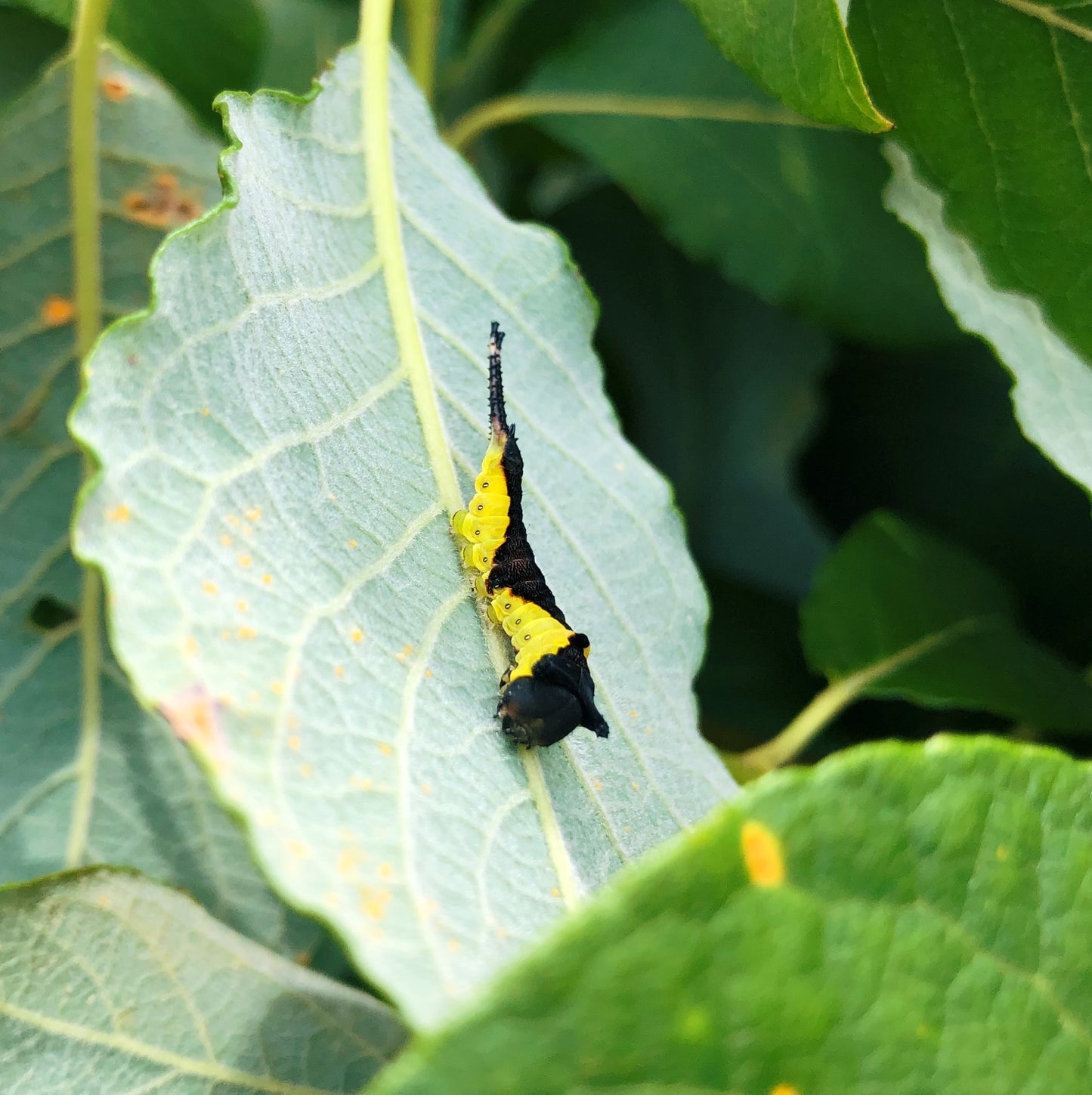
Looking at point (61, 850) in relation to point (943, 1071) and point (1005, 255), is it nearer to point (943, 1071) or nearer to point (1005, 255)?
point (943, 1071)

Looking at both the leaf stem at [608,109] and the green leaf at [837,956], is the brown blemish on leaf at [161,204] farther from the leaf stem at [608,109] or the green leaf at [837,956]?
Answer: the green leaf at [837,956]

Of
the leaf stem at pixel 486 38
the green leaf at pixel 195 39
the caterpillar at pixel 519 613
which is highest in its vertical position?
the leaf stem at pixel 486 38

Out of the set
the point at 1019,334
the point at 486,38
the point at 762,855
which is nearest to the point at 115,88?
the point at 486,38

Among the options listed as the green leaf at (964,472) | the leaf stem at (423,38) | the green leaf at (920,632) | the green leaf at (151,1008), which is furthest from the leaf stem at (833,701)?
the leaf stem at (423,38)

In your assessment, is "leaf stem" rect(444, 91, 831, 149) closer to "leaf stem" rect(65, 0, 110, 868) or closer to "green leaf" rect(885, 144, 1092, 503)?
"green leaf" rect(885, 144, 1092, 503)

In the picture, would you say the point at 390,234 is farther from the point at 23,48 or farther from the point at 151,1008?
the point at 151,1008

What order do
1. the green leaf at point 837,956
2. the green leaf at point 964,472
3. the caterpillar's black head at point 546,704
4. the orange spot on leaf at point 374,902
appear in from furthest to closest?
the green leaf at point 964,472 < the caterpillar's black head at point 546,704 < the orange spot on leaf at point 374,902 < the green leaf at point 837,956

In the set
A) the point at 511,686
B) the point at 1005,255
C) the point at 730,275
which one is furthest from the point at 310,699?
the point at 730,275
